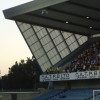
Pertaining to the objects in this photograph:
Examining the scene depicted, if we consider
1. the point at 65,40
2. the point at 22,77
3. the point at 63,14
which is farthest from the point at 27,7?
the point at 22,77

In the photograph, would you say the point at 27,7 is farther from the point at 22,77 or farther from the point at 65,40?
the point at 22,77

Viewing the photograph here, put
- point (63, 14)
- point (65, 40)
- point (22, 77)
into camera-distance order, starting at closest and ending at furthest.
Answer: point (63, 14) < point (65, 40) < point (22, 77)

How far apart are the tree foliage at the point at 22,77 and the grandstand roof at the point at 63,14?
27813mm

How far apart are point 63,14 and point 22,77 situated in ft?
117

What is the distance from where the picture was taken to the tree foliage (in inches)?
2768

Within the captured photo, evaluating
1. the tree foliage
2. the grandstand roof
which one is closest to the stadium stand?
the grandstand roof

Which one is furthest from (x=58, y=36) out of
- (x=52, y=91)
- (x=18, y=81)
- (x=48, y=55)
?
(x=18, y=81)

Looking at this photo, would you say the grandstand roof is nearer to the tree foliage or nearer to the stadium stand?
the stadium stand

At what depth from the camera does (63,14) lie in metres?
38.1

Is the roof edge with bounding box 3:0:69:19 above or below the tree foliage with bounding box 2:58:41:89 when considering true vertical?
above

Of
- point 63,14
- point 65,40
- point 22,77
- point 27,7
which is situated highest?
point 27,7

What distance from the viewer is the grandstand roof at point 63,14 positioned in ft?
114

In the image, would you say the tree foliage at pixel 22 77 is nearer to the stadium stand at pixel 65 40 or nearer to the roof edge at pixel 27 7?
the stadium stand at pixel 65 40

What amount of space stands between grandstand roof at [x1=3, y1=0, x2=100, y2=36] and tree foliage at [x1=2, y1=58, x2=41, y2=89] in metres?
27.8
